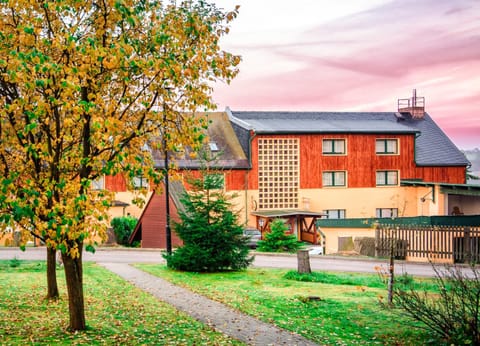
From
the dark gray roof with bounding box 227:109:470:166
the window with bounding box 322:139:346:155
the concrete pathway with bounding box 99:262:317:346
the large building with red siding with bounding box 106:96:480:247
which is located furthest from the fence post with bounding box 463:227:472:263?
the window with bounding box 322:139:346:155

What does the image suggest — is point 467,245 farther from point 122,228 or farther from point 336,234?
point 122,228

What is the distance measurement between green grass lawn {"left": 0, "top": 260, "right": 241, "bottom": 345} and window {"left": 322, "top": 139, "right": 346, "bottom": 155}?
106ft

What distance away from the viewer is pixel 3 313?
46.8 feet

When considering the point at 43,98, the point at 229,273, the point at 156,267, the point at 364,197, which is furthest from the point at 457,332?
the point at 364,197

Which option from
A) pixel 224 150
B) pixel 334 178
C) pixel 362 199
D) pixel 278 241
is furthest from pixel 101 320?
pixel 362 199

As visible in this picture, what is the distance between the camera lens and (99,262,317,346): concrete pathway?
11867 millimetres

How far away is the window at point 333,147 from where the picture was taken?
164ft

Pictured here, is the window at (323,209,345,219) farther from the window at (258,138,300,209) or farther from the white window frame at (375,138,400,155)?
the white window frame at (375,138,400,155)

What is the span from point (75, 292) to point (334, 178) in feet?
132

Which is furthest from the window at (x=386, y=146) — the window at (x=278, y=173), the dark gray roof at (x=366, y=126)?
the window at (x=278, y=173)

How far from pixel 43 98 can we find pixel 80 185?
2.28 m

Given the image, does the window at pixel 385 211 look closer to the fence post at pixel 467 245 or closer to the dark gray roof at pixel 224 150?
the dark gray roof at pixel 224 150

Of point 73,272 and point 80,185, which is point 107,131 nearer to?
point 80,185

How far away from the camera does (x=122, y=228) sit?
128 ft
